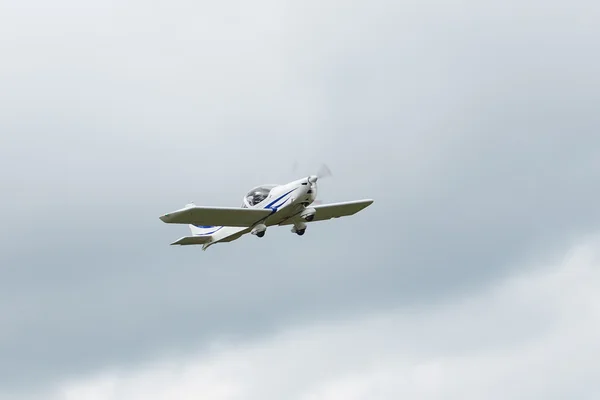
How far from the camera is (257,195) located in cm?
6006

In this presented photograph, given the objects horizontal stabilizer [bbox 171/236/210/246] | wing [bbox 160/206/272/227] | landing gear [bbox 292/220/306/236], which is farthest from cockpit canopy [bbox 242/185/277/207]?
horizontal stabilizer [bbox 171/236/210/246]

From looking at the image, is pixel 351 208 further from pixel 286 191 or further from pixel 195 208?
pixel 195 208

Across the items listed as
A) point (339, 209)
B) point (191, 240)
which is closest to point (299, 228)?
point (339, 209)

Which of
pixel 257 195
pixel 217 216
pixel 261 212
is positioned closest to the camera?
pixel 217 216

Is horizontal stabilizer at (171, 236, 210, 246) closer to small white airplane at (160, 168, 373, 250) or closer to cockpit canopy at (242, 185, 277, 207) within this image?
small white airplane at (160, 168, 373, 250)

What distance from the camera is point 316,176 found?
58.3 meters

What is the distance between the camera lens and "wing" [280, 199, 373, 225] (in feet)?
212

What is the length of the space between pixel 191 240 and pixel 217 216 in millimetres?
5680

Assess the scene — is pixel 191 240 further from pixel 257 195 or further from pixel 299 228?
pixel 299 228

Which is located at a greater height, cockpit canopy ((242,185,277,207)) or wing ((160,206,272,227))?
cockpit canopy ((242,185,277,207))

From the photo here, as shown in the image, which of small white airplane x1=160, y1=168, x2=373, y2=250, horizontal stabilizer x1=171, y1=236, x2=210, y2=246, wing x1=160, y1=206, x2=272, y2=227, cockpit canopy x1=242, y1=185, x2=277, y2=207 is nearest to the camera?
wing x1=160, y1=206, x2=272, y2=227

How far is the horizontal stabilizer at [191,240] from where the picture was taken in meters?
62.7

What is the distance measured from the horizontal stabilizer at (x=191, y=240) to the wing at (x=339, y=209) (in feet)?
20.5

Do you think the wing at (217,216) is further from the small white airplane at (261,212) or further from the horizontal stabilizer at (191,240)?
the horizontal stabilizer at (191,240)
